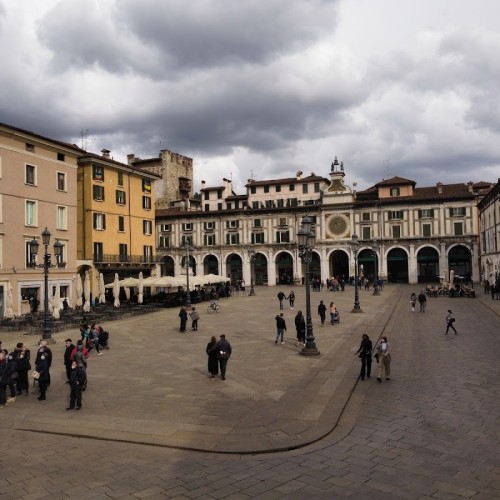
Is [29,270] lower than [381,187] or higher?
lower

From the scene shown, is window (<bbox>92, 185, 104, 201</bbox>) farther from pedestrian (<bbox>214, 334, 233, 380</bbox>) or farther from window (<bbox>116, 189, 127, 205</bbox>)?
pedestrian (<bbox>214, 334, 233, 380</bbox>)

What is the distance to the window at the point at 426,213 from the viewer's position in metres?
66.0

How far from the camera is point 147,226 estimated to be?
172 ft

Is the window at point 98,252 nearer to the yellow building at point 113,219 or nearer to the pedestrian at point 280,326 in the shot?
the yellow building at point 113,219

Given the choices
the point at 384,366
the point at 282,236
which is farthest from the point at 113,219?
the point at 384,366

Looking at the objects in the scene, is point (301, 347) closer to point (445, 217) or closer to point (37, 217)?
point (37, 217)

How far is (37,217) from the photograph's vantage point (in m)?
37.2

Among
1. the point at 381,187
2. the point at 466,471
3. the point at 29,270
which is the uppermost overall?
the point at 381,187

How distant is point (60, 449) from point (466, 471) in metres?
7.50

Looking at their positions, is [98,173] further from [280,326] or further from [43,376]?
[43,376]

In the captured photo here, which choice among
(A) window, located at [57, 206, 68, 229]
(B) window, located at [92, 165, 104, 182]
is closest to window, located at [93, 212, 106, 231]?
(B) window, located at [92, 165, 104, 182]

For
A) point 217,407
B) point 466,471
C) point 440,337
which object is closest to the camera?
point 466,471

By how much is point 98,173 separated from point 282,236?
110 ft

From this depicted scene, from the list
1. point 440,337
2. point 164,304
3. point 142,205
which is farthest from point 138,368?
point 142,205
